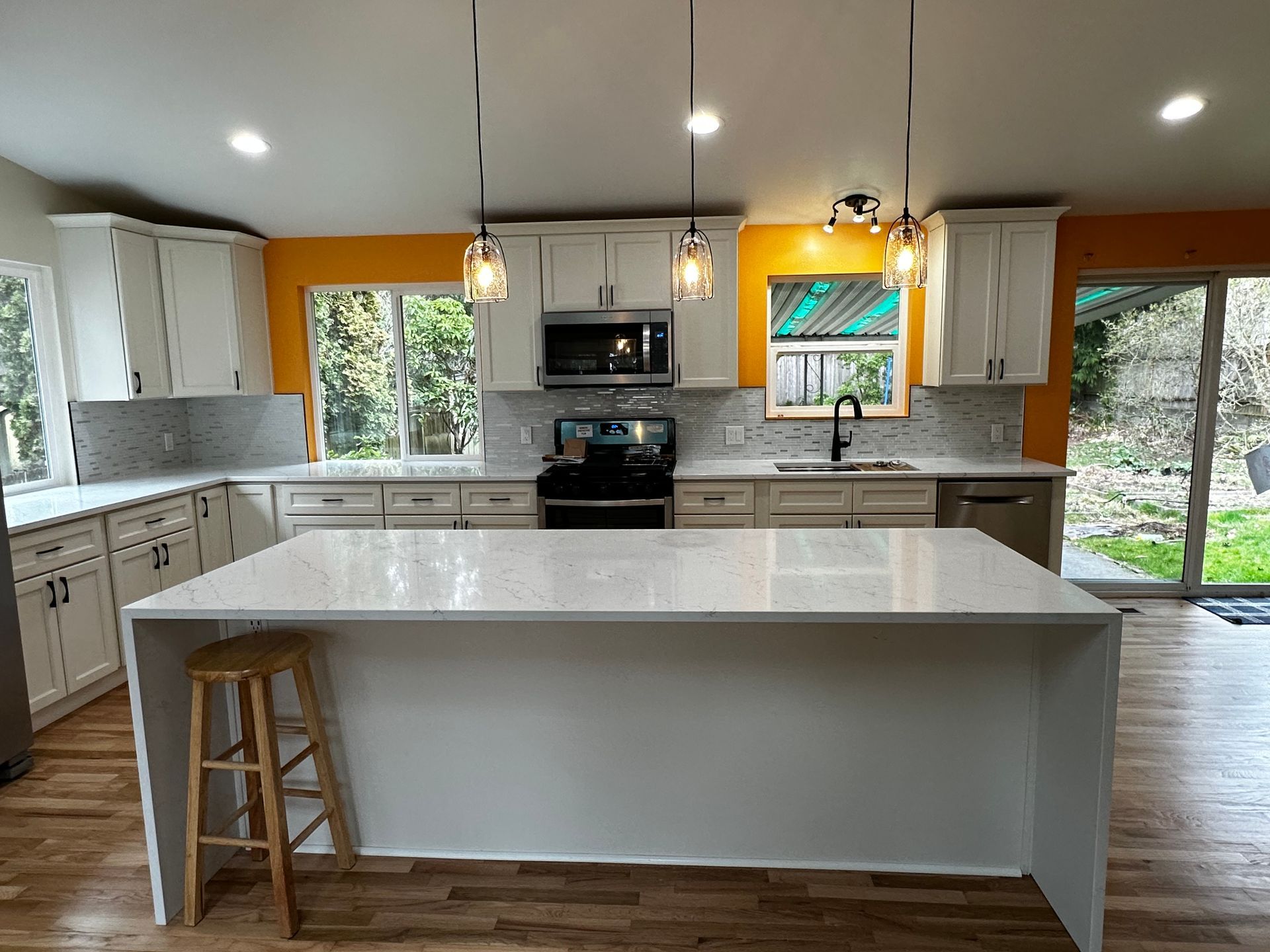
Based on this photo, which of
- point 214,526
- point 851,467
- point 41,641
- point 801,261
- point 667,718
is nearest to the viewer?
point 667,718

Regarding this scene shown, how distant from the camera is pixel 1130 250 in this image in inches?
160

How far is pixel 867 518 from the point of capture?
12.3ft

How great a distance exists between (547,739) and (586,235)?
9.22ft

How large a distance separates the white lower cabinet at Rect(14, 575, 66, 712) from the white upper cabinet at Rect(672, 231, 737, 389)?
2.99 m

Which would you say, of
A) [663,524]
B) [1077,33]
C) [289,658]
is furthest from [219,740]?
[1077,33]

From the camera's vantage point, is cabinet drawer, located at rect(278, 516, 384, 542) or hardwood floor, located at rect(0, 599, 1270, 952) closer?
hardwood floor, located at rect(0, 599, 1270, 952)

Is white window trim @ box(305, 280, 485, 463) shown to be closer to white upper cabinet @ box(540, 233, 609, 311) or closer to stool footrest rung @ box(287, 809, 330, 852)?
white upper cabinet @ box(540, 233, 609, 311)

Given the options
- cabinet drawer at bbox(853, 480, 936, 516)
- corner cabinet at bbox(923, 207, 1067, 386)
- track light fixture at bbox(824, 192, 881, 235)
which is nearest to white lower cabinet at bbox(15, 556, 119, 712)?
cabinet drawer at bbox(853, 480, 936, 516)

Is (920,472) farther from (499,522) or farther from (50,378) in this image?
(50,378)

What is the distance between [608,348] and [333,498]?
5.72 feet

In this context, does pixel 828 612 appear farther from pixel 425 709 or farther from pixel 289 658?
pixel 289 658

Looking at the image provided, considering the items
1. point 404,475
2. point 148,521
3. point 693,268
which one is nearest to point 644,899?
point 693,268

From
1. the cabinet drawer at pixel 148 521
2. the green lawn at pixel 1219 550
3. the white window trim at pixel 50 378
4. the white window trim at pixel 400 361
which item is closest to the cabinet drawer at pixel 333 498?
the cabinet drawer at pixel 148 521

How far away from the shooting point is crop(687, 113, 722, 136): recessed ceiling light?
10.2ft
